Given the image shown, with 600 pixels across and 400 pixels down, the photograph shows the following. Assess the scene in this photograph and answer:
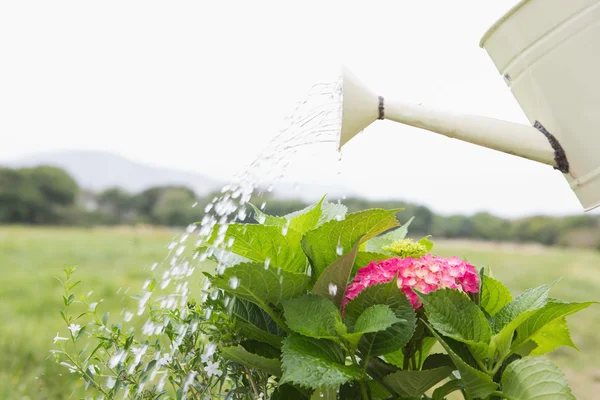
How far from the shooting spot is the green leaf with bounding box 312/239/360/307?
2.52 feet

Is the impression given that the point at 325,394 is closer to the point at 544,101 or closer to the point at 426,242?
the point at 426,242

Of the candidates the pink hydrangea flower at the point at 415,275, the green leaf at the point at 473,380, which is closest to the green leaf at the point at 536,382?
the green leaf at the point at 473,380

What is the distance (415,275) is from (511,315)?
15 centimetres

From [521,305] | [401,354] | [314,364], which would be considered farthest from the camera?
[401,354]

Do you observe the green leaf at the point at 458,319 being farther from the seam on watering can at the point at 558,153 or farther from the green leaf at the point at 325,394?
the seam on watering can at the point at 558,153

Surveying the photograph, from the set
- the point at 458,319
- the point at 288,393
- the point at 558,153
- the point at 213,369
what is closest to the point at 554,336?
the point at 458,319

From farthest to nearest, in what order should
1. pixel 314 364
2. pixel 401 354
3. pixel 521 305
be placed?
pixel 401 354 < pixel 521 305 < pixel 314 364

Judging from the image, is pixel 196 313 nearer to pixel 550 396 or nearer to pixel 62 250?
pixel 550 396

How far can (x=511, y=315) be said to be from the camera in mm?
806

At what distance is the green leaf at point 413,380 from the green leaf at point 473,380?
35 mm

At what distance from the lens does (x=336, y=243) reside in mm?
806

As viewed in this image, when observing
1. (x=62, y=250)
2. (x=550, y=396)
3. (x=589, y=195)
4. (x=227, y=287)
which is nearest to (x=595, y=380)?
(x=589, y=195)

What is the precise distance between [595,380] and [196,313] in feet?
9.41

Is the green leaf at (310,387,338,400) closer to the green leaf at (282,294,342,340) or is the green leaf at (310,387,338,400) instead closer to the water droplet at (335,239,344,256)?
the green leaf at (282,294,342,340)
